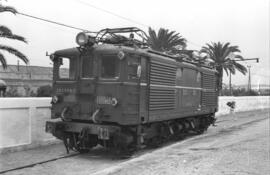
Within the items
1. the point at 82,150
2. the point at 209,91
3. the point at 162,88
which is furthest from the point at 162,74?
the point at 209,91

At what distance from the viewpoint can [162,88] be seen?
40.4 ft

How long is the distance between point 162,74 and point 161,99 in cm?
76

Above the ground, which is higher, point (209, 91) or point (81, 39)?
point (81, 39)

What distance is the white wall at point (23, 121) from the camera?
36.5 ft

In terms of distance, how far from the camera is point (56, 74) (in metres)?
11.7

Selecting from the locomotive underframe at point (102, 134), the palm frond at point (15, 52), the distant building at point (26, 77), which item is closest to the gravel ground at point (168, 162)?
the locomotive underframe at point (102, 134)

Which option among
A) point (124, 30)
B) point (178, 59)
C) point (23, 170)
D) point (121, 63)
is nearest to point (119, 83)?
point (121, 63)

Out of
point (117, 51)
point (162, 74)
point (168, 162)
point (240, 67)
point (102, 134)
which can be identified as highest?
point (240, 67)

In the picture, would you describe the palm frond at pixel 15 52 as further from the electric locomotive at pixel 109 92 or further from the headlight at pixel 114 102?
the headlight at pixel 114 102

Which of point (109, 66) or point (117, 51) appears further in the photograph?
point (109, 66)

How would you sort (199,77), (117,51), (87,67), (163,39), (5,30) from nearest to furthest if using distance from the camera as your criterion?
(117,51)
(87,67)
(199,77)
(5,30)
(163,39)

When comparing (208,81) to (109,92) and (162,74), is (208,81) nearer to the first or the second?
(162,74)

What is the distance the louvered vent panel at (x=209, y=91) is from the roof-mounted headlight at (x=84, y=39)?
706 centimetres

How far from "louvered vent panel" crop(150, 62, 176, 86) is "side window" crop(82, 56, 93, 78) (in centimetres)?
174
